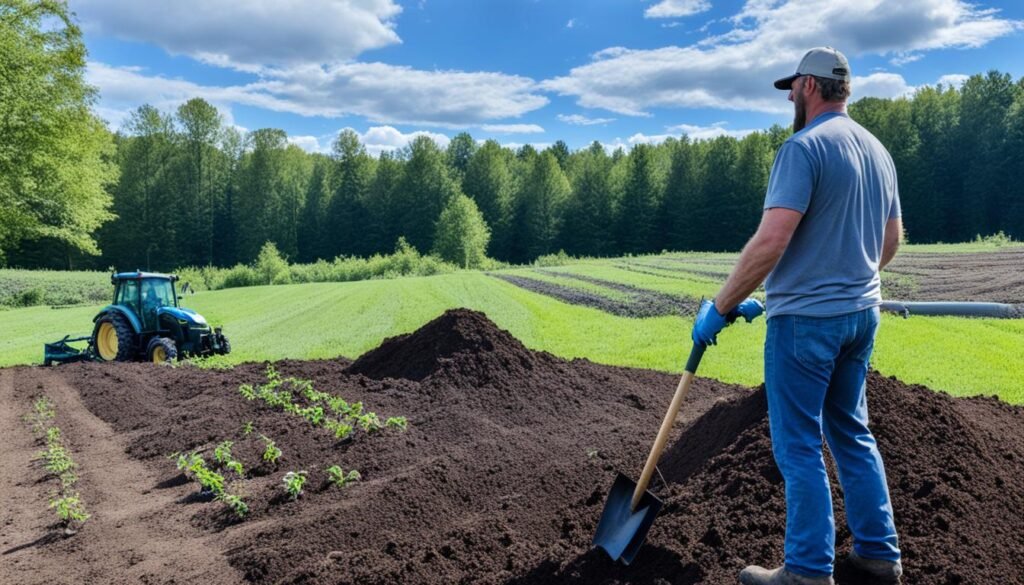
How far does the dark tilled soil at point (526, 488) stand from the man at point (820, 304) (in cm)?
44

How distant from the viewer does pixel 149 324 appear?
14352 mm

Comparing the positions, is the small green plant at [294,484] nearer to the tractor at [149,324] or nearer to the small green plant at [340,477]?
the small green plant at [340,477]

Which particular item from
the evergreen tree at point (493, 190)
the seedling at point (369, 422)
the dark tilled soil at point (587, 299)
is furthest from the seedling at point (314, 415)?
the evergreen tree at point (493, 190)

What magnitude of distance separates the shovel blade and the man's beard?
212 cm

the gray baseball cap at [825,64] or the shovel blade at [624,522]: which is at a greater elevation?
the gray baseball cap at [825,64]

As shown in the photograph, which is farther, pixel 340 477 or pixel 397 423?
pixel 397 423

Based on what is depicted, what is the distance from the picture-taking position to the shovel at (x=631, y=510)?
12.0 feet

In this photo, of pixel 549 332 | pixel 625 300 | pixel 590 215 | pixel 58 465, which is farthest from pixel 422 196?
pixel 58 465

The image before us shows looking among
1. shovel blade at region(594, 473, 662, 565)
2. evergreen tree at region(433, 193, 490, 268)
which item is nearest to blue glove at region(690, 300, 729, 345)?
shovel blade at region(594, 473, 662, 565)

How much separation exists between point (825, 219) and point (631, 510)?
1.90 metres

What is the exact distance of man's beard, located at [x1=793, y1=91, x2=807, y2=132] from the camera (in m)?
3.42

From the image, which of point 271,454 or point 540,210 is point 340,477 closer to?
point 271,454

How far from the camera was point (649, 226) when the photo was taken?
72062 millimetres

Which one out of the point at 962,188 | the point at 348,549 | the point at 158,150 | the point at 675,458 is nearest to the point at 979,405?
the point at 675,458
